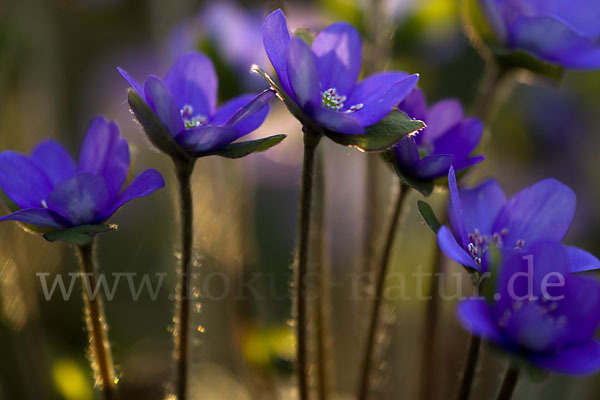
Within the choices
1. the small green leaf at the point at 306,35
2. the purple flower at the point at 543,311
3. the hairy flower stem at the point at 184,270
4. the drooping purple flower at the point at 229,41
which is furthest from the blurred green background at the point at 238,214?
the purple flower at the point at 543,311

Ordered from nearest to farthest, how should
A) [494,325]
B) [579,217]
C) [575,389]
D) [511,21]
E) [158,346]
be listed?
[494,325], [511,21], [575,389], [158,346], [579,217]

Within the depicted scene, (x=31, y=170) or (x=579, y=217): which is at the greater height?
(x=31, y=170)

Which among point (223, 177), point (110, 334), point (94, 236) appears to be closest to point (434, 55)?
point (223, 177)

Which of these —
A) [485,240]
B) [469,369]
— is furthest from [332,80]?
[469,369]

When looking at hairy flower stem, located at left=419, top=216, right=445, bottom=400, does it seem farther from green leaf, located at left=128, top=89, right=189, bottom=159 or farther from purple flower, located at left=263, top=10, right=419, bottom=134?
green leaf, located at left=128, top=89, right=189, bottom=159

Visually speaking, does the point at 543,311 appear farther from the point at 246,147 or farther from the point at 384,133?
the point at 246,147

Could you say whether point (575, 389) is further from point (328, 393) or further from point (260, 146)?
point (260, 146)

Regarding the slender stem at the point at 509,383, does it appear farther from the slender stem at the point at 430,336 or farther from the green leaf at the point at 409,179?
the slender stem at the point at 430,336
